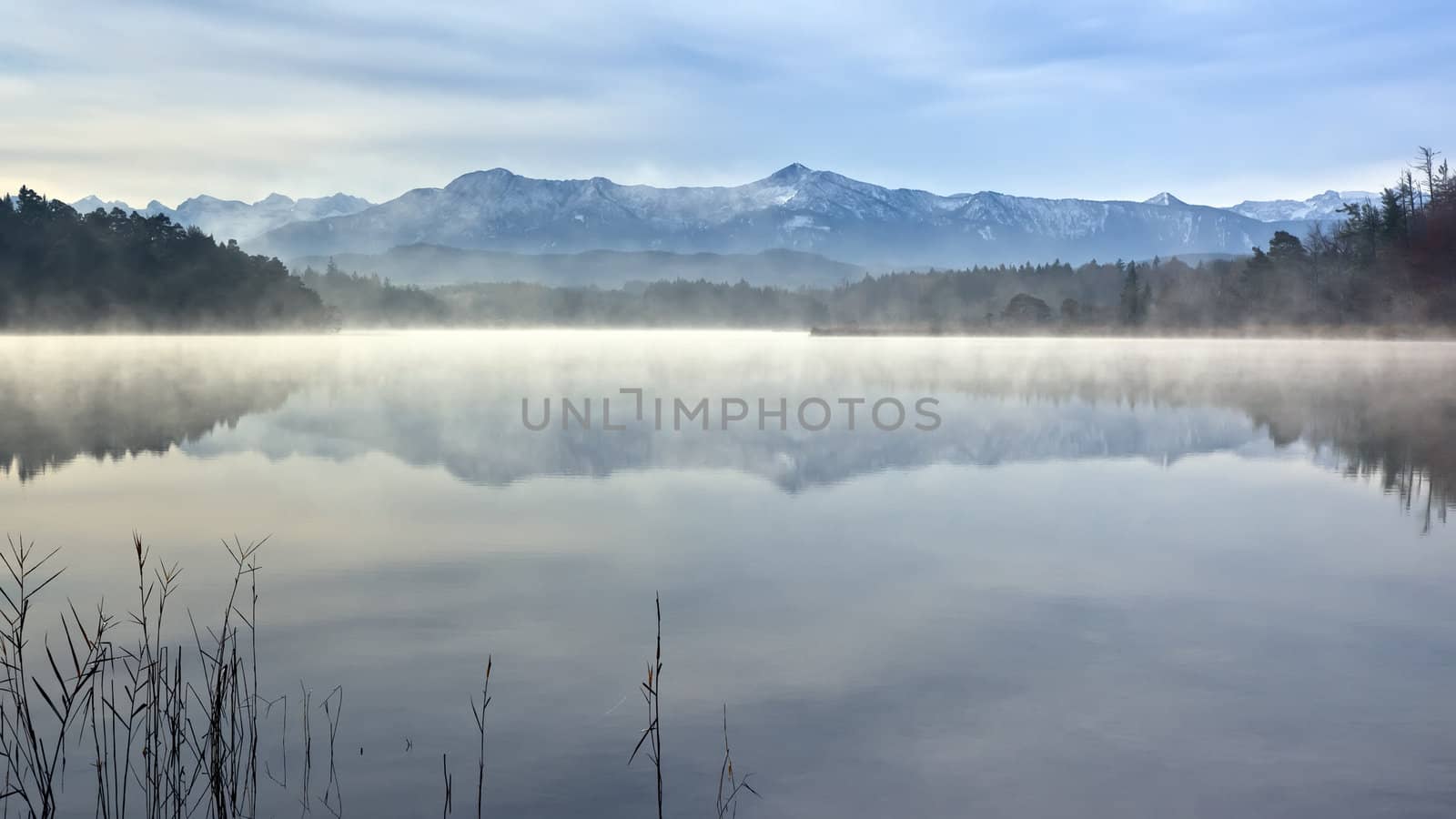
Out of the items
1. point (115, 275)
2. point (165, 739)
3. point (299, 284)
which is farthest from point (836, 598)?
point (299, 284)

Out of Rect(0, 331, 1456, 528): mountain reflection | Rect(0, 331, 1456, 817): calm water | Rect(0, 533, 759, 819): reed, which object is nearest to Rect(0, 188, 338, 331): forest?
Rect(0, 331, 1456, 528): mountain reflection

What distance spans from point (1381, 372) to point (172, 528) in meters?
56.8

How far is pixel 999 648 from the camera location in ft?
31.7

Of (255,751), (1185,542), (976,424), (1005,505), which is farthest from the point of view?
(976,424)

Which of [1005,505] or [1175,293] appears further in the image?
[1175,293]

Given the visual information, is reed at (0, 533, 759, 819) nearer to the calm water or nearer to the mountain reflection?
the calm water

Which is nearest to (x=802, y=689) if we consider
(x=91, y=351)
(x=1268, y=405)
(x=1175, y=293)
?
(x=1268, y=405)

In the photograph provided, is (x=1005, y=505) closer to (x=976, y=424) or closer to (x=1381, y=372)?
(x=976, y=424)

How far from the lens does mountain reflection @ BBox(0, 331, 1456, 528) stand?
75.7 feet

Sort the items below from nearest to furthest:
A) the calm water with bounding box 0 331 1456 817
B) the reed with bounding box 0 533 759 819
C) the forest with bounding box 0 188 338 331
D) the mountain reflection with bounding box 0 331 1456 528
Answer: the reed with bounding box 0 533 759 819, the calm water with bounding box 0 331 1456 817, the mountain reflection with bounding box 0 331 1456 528, the forest with bounding box 0 188 338 331

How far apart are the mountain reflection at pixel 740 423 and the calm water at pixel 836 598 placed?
31cm

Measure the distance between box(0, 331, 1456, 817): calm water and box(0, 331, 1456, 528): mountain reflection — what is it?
306 millimetres

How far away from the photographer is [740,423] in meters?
30.9

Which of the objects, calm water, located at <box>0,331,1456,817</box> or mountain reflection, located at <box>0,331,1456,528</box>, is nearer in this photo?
calm water, located at <box>0,331,1456,817</box>
